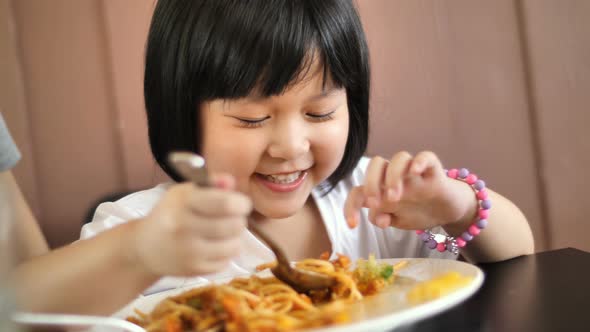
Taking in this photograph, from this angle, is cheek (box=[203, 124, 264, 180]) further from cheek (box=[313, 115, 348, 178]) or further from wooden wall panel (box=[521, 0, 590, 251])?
wooden wall panel (box=[521, 0, 590, 251])

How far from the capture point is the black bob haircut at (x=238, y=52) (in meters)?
0.87

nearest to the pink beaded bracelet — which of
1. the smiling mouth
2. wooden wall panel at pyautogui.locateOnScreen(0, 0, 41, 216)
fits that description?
the smiling mouth

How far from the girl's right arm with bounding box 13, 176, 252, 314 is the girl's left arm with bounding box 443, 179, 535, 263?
0.51m

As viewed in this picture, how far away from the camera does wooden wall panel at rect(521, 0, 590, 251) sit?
5.86ft

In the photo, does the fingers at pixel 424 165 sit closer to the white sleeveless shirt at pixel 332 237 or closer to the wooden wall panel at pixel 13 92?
the white sleeveless shirt at pixel 332 237

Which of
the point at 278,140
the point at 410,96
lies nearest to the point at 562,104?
the point at 410,96

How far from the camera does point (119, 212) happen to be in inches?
41.2

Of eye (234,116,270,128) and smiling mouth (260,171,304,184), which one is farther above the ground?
eye (234,116,270,128)

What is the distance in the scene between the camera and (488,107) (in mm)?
1858

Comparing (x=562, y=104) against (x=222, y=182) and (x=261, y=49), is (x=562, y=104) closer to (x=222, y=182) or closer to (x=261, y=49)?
(x=261, y=49)

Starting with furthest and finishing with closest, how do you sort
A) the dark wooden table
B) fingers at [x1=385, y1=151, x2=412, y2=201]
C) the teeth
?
the teeth
fingers at [x1=385, y1=151, x2=412, y2=201]
the dark wooden table

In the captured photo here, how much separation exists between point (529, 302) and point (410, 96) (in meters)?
1.28

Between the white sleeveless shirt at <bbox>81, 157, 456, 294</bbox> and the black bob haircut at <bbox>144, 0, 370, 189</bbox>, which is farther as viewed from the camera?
the white sleeveless shirt at <bbox>81, 157, 456, 294</bbox>

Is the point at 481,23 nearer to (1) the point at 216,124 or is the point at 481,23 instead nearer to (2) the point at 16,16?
(1) the point at 216,124
